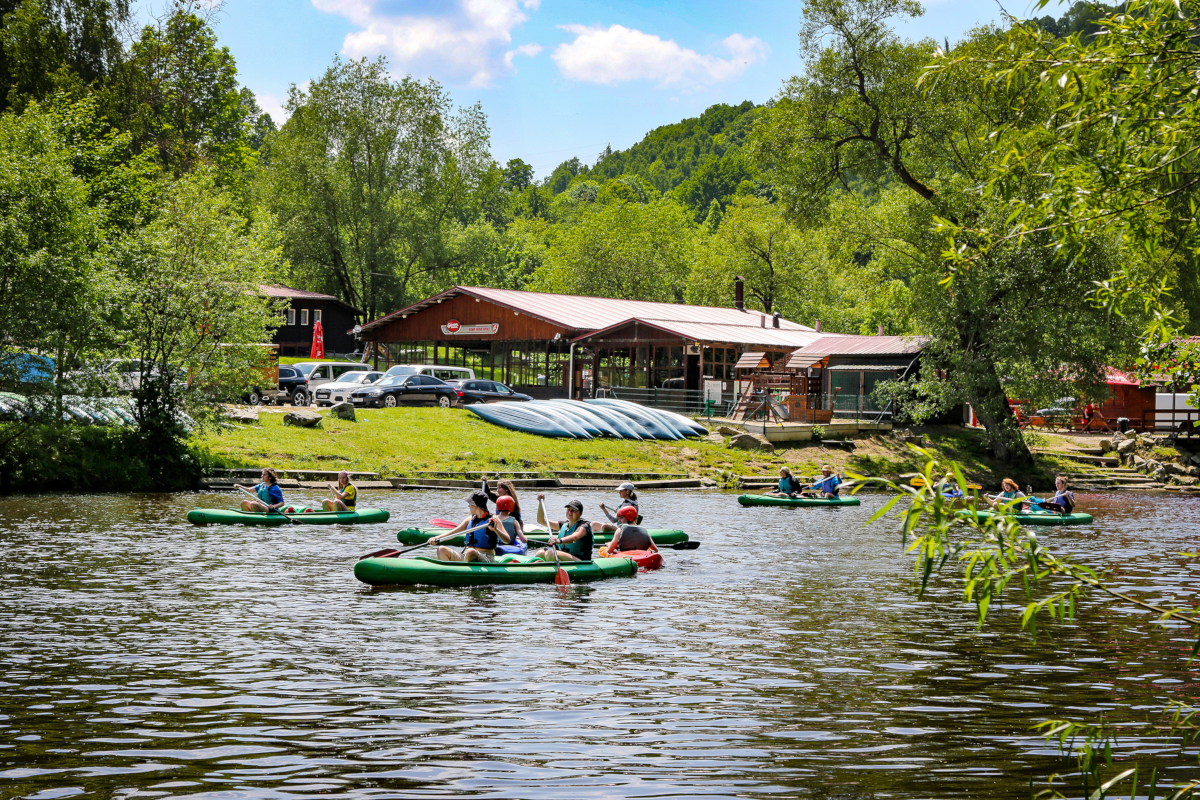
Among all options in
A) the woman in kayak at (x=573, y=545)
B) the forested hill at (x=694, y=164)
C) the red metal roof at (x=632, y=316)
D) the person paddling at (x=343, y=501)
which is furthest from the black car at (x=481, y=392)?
the forested hill at (x=694, y=164)

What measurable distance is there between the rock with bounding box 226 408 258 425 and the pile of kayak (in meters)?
8.55

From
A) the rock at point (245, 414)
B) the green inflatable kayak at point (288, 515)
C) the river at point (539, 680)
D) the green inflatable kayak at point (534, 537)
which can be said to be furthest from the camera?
the rock at point (245, 414)

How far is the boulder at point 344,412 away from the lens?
39.0 metres

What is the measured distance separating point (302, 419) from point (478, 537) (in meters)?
21.2

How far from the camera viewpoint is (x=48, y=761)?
26.1 feet

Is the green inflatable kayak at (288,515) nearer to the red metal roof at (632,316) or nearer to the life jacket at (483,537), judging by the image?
the life jacket at (483,537)

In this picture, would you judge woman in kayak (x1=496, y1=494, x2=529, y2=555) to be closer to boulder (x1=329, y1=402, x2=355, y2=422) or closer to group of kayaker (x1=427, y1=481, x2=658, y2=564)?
group of kayaker (x1=427, y1=481, x2=658, y2=564)

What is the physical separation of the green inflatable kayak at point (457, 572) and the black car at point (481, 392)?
30619mm

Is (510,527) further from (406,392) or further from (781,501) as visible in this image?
(406,392)

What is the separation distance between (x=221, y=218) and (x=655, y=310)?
30.3 m

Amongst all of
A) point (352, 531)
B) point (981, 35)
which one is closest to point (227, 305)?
point (352, 531)

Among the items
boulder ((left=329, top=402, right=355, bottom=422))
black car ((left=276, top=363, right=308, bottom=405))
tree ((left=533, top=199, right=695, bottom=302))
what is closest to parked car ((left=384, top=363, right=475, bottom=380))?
black car ((left=276, top=363, right=308, bottom=405))

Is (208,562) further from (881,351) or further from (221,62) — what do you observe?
(221,62)

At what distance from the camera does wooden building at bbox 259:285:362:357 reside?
71375 millimetres
